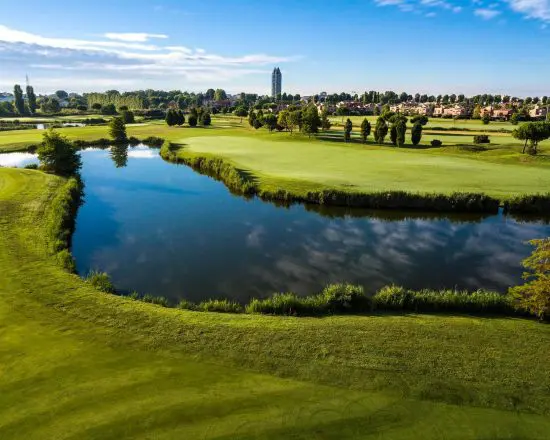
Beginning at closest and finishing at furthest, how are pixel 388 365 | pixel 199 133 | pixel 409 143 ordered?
pixel 388 365
pixel 409 143
pixel 199 133

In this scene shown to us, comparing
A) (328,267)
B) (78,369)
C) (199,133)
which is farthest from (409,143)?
(78,369)

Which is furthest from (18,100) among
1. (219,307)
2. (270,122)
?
(219,307)

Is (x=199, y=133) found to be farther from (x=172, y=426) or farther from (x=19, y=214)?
A: (x=172, y=426)

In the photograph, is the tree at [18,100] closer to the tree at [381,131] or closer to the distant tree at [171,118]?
the distant tree at [171,118]

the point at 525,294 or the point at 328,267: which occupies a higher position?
the point at 525,294

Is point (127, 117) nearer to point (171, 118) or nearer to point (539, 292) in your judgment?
point (171, 118)

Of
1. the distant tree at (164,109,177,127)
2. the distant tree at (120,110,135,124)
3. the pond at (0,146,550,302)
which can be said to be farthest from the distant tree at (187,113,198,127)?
the pond at (0,146,550,302)

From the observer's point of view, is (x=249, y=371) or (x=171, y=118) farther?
(x=171, y=118)
